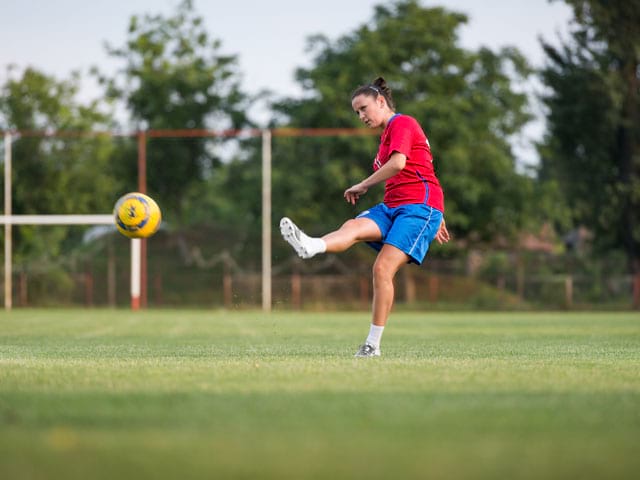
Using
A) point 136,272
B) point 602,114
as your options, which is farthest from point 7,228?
point 602,114

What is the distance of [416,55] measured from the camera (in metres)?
38.3

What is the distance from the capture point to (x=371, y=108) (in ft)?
24.2

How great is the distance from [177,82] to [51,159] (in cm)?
889

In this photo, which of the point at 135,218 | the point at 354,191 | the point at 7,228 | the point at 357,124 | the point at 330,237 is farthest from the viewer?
the point at 357,124

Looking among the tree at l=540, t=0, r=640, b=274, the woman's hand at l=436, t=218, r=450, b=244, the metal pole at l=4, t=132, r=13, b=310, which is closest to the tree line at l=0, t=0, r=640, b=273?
the tree at l=540, t=0, r=640, b=274

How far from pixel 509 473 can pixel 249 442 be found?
0.86 m

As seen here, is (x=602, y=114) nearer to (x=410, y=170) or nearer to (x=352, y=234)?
(x=410, y=170)

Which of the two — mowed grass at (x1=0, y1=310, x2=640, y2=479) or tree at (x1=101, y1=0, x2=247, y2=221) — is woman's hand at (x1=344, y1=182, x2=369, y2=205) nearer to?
mowed grass at (x1=0, y1=310, x2=640, y2=479)

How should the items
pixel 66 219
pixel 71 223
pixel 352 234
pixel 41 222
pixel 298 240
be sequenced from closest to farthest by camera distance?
pixel 298 240
pixel 352 234
pixel 66 219
pixel 41 222
pixel 71 223

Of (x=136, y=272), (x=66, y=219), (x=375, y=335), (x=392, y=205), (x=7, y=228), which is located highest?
(x=66, y=219)

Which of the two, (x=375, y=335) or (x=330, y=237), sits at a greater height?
(x=330, y=237)

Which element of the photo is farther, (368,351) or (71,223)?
(71,223)

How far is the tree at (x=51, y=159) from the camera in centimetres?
3341

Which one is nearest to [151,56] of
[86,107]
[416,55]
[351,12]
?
[86,107]
